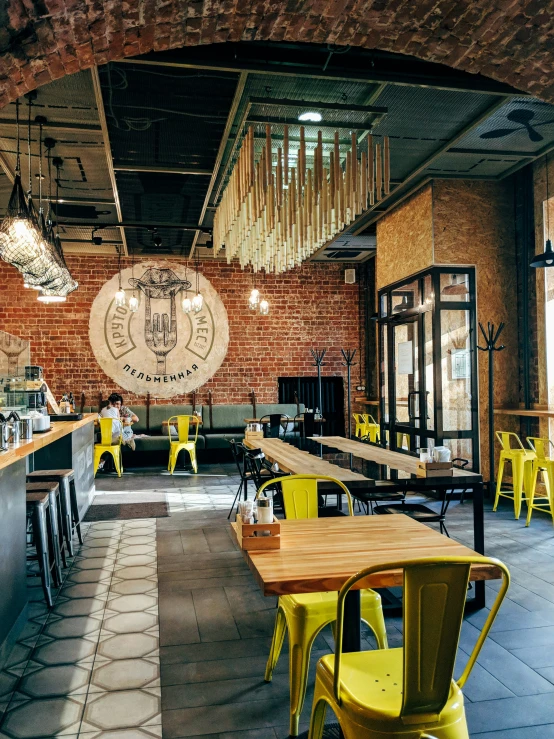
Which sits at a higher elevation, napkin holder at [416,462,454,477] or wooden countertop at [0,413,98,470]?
wooden countertop at [0,413,98,470]

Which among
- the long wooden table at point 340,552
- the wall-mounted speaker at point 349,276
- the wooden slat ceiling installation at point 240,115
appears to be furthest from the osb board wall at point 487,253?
the long wooden table at point 340,552

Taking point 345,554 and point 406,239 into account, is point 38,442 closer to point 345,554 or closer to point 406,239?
point 345,554

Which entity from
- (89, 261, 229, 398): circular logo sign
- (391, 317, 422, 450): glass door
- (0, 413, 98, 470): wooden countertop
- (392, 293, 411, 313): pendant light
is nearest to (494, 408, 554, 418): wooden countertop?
(391, 317, 422, 450): glass door

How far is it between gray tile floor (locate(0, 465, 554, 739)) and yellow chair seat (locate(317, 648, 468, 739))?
70cm

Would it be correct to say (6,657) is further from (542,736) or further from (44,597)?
(542,736)

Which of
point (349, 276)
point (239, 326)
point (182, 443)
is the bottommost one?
point (182, 443)

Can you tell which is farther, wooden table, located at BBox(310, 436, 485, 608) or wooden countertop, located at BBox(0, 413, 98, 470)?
wooden table, located at BBox(310, 436, 485, 608)

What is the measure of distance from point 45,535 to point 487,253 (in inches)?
238

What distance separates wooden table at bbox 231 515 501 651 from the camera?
205cm

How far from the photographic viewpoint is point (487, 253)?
7.49 m

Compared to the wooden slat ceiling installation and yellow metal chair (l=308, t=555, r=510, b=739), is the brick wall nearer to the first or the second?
the wooden slat ceiling installation

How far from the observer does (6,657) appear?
3.14 m

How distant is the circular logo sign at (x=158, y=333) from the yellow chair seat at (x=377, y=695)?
31.9 ft

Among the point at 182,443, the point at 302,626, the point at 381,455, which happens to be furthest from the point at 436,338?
the point at 302,626
